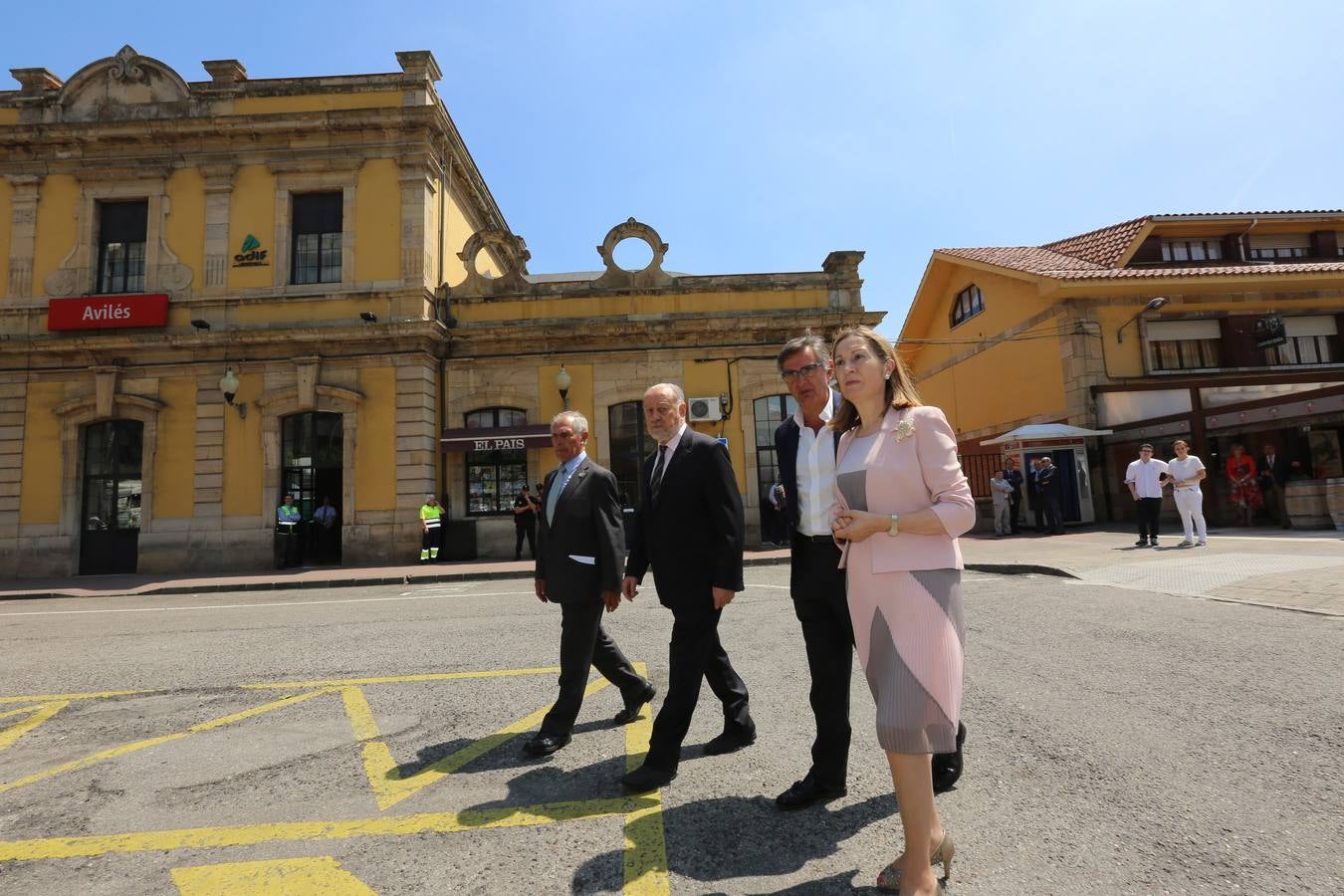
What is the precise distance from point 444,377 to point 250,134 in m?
7.31

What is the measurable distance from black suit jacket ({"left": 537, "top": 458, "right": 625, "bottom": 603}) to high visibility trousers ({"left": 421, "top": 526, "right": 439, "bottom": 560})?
12.3m

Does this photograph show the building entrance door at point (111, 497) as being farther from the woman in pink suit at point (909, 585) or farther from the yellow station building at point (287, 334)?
the woman in pink suit at point (909, 585)

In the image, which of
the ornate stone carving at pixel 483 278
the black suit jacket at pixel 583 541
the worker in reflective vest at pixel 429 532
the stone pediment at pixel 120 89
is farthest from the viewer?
the ornate stone carving at pixel 483 278

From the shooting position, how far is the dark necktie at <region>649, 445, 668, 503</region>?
3252mm

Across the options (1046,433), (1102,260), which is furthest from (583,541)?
(1102,260)

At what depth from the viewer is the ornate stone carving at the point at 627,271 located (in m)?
17.1

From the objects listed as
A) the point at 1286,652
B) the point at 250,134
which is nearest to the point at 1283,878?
the point at 1286,652

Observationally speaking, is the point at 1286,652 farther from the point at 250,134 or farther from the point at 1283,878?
the point at 250,134

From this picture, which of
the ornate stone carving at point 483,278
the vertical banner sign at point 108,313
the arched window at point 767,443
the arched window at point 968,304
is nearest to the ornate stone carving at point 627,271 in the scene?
the ornate stone carving at point 483,278

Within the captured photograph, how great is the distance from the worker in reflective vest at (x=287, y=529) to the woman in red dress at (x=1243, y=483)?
1962 centimetres

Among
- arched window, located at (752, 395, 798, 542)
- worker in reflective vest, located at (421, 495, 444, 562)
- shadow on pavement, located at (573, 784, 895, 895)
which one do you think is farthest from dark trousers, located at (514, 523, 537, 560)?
shadow on pavement, located at (573, 784, 895, 895)

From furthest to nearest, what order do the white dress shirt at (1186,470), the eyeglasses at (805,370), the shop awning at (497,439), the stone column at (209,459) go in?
1. the shop awning at (497,439)
2. the stone column at (209,459)
3. the white dress shirt at (1186,470)
4. the eyeglasses at (805,370)

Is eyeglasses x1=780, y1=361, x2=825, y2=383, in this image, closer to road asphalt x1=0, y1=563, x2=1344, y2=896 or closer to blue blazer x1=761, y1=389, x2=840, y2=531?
blue blazer x1=761, y1=389, x2=840, y2=531

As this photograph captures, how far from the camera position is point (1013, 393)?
21.4 metres
